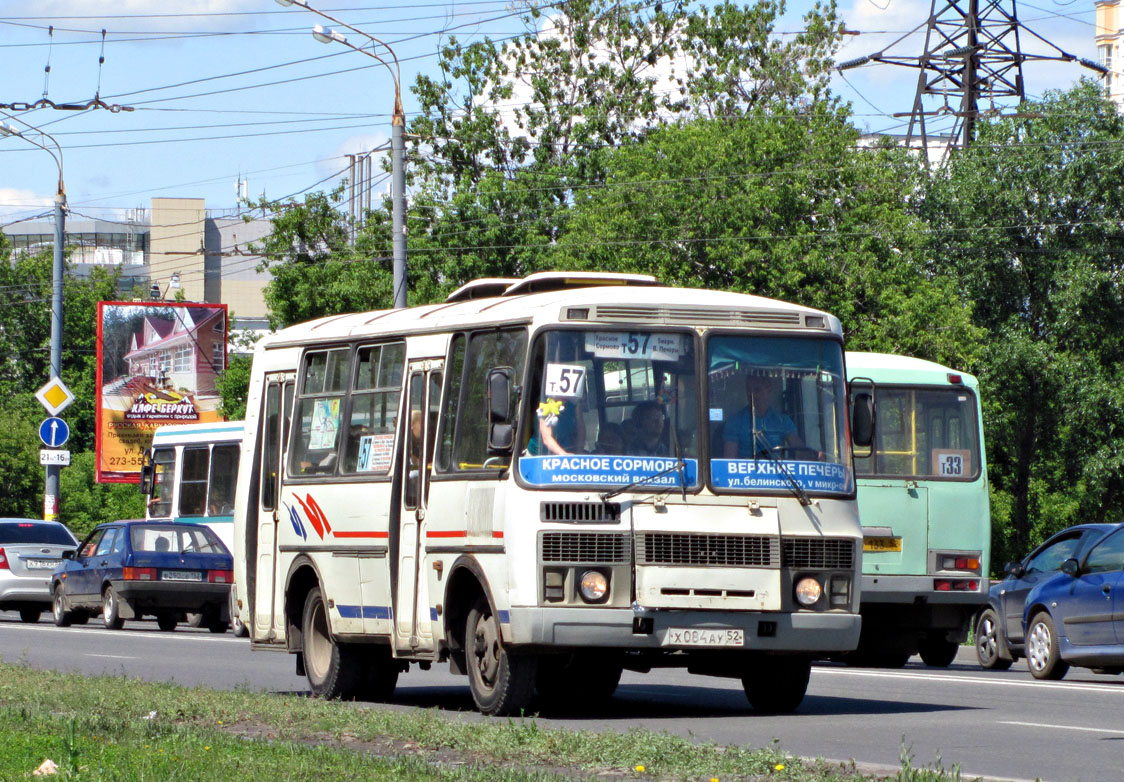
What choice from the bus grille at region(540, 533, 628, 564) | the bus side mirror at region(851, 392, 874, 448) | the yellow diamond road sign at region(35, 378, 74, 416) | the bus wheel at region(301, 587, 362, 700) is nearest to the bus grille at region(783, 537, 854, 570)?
the bus side mirror at region(851, 392, 874, 448)

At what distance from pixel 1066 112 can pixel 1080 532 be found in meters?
30.1

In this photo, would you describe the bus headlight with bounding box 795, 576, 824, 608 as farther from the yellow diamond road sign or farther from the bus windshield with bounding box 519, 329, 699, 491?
the yellow diamond road sign

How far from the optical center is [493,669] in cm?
1220

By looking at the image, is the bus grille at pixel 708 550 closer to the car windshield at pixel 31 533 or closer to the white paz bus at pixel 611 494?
the white paz bus at pixel 611 494

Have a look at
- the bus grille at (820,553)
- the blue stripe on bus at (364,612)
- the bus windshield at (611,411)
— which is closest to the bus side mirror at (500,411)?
the bus windshield at (611,411)

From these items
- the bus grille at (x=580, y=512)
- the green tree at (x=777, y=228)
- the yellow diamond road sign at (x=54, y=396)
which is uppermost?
the green tree at (x=777, y=228)

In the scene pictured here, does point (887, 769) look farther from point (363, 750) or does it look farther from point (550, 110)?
point (550, 110)

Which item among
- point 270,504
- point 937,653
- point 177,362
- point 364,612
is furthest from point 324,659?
point 177,362

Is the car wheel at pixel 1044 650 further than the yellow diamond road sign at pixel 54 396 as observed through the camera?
No

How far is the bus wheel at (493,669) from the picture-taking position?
471 inches

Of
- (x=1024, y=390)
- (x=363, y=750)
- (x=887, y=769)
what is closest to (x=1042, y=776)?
(x=887, y=769)

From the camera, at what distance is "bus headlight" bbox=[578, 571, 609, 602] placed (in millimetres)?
11719

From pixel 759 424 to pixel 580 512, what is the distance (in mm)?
1357

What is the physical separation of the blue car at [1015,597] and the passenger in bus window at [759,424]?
24.9 ft
